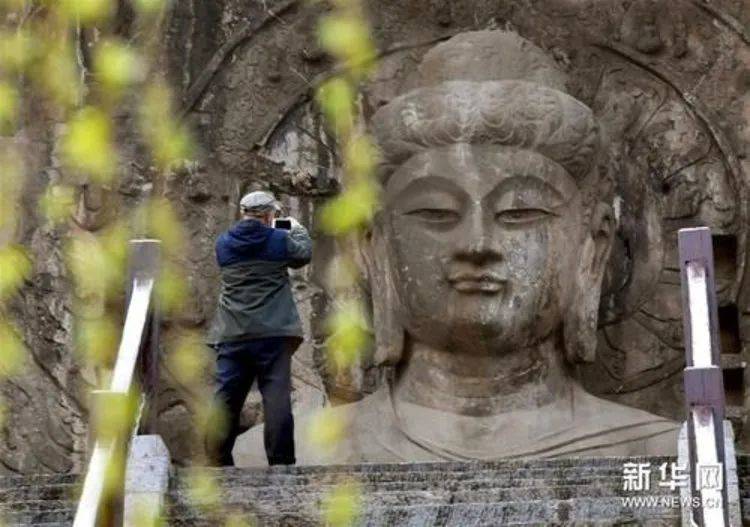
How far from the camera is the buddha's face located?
1702 centimetres

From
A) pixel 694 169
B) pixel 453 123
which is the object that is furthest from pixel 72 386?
pixel 694 169

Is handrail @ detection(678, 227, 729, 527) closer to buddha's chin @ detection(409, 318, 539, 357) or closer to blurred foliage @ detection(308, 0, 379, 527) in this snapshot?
buddha's chin @ detection(409, 318, 539, 357)

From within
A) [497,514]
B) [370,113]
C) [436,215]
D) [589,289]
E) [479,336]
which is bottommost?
[497,514]

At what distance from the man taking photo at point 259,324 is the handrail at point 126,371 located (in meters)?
0.56

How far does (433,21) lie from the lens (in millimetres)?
18953

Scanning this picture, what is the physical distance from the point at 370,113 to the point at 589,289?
2.04m

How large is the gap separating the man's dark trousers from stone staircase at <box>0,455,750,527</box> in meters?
0.98

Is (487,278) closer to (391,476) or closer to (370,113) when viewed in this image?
(370,113)

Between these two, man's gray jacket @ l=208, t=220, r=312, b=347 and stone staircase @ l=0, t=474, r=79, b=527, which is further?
man's gray jacket @ l=208, t=220, r=312, b=347

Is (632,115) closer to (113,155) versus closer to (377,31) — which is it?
(377,31)

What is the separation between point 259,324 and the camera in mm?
15820

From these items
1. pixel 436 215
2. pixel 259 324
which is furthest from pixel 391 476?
pixel 436 215

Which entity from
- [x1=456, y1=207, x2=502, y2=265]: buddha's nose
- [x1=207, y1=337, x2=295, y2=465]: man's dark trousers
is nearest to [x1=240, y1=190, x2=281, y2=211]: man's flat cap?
[x1=207, y1=337, x2=295, y2=465]: man's dark trousers

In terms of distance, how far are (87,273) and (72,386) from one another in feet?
2.37
